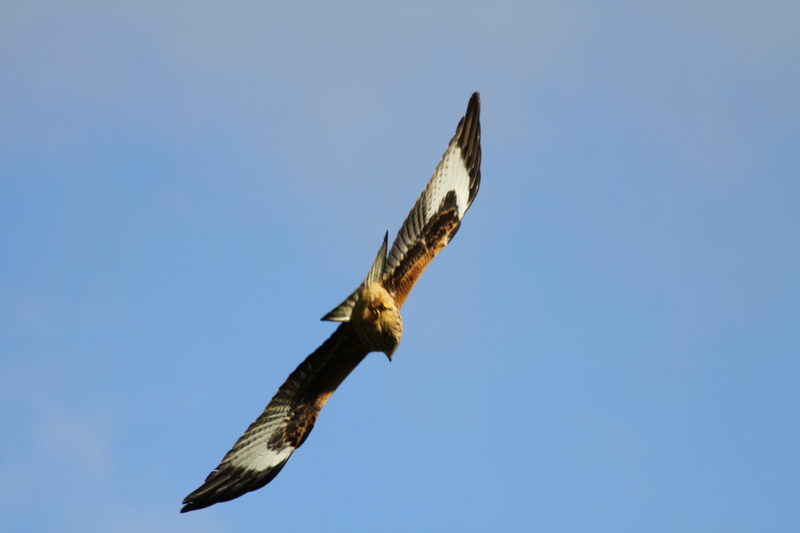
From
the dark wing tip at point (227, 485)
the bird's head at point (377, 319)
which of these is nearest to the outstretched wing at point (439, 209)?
the bird's head at point (377, 319)

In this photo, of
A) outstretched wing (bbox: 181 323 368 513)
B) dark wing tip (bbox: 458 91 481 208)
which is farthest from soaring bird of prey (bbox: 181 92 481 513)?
dark wing tip (bbox: 458 91 481 208)

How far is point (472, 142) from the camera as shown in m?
11.9

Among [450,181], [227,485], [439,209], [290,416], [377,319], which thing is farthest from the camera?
[450,181]

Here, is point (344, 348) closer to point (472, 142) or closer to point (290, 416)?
point (290, 416)

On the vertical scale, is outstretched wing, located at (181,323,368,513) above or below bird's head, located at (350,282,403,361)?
below

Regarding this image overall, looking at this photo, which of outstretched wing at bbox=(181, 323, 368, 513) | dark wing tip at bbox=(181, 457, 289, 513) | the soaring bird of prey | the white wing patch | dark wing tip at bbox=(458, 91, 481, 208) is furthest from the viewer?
dark wing tip at bbox=(458, 91, 481, 208)

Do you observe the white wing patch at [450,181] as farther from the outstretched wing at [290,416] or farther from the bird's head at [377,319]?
the outstretched wing at [290,416]

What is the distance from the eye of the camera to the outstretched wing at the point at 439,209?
10.6 metres

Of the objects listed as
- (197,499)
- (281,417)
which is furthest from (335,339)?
(197,499)

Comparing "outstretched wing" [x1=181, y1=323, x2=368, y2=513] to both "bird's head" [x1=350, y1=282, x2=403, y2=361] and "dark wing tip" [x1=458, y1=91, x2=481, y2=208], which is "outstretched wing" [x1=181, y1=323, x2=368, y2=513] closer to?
"bird's head" [x1=350, y1=282, x2=403, y2=361]

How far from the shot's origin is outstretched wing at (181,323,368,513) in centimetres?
1020

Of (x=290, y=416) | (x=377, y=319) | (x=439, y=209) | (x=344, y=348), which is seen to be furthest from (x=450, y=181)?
(x=290, y=416)

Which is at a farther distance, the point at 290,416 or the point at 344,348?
the point at 290,416

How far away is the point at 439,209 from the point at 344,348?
2.76 meters
